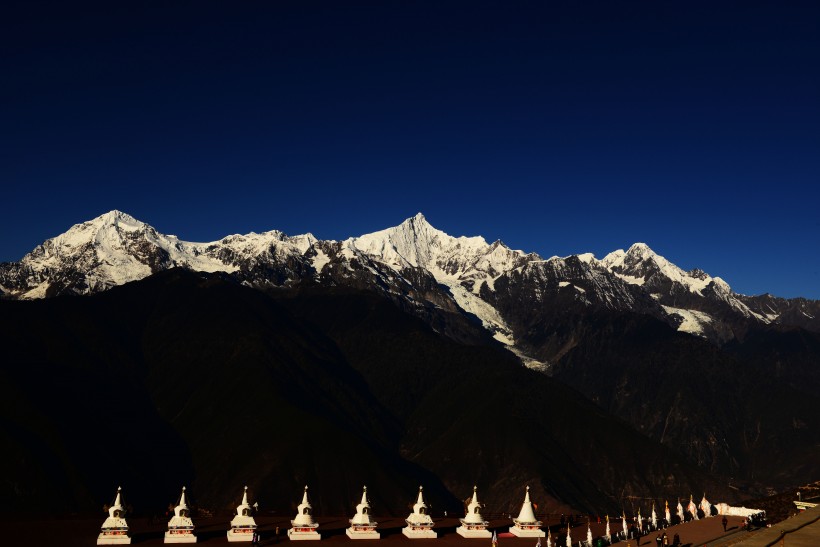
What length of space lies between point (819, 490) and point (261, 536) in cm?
9277

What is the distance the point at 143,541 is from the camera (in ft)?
568

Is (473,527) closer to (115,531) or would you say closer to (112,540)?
(115,531)

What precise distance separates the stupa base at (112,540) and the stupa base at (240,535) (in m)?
15.4

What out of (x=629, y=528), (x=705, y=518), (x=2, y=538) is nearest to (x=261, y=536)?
(x=2, y=538)

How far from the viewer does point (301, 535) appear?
16975 centimetres

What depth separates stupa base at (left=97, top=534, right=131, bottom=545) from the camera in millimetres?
168587

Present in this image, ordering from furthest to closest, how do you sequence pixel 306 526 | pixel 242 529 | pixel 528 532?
pixel 528 532, pixel 306 526, pixel 242 529

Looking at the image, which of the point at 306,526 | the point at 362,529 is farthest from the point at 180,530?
the point at 362,529

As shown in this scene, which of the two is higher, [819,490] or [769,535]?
[819,490]

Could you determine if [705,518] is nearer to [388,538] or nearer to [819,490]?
[819,490]

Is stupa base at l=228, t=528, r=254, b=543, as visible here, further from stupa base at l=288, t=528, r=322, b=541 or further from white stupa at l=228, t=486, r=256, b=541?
stupa base at l=288, t=528, r=322, b=541

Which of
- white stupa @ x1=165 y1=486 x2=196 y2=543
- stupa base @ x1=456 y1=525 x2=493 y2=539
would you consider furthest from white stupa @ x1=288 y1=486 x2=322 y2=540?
stupa base @ x1=456 y1=525 x2=493 y2=539

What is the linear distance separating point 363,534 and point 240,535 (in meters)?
19.1

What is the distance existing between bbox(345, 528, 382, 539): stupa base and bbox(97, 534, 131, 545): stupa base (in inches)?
Answer: 1327
